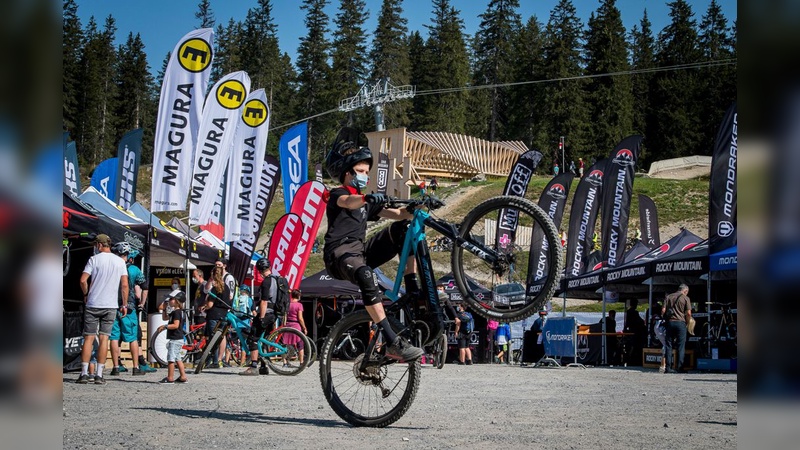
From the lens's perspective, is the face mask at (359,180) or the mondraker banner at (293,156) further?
the mondraker banner at (293,156)

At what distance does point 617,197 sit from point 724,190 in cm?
579

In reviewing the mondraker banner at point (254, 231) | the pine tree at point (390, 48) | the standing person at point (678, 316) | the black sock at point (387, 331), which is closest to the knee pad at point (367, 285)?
the black sock at point (387, 331)

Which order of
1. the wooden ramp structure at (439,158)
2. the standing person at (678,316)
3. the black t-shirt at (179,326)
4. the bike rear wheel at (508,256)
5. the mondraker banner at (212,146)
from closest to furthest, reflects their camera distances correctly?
the bike rear wheel at (508,256) → the black t-shirt at (179,326) → the standing person at (678,316) → the mondraker banner at (212,146) → the wooden ramp structure at (439,158)

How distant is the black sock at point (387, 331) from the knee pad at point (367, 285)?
175mm

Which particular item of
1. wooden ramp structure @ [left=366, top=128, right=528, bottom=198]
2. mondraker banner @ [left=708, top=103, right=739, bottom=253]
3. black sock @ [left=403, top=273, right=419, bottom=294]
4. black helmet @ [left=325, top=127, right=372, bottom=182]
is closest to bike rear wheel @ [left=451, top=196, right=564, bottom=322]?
black sock @ [left=403, top=273, right=419, bottom=294]

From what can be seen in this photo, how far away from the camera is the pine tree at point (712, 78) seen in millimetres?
79244

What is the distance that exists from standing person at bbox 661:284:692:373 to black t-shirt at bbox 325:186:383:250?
1069 cm

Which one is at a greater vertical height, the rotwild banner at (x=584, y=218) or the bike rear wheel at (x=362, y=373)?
the rotwild banner at (x=584, y=218)

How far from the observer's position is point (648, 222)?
94.5 feet

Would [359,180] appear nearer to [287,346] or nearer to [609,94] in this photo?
[287,346]

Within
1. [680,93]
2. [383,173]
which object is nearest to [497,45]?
[680,93]

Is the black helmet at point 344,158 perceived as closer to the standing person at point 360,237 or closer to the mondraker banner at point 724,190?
the standing person at point 360,237

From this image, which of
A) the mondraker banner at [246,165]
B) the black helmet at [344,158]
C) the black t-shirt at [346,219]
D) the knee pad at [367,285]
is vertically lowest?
the knee pad at [367,285]

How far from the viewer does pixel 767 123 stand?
1755 mm
